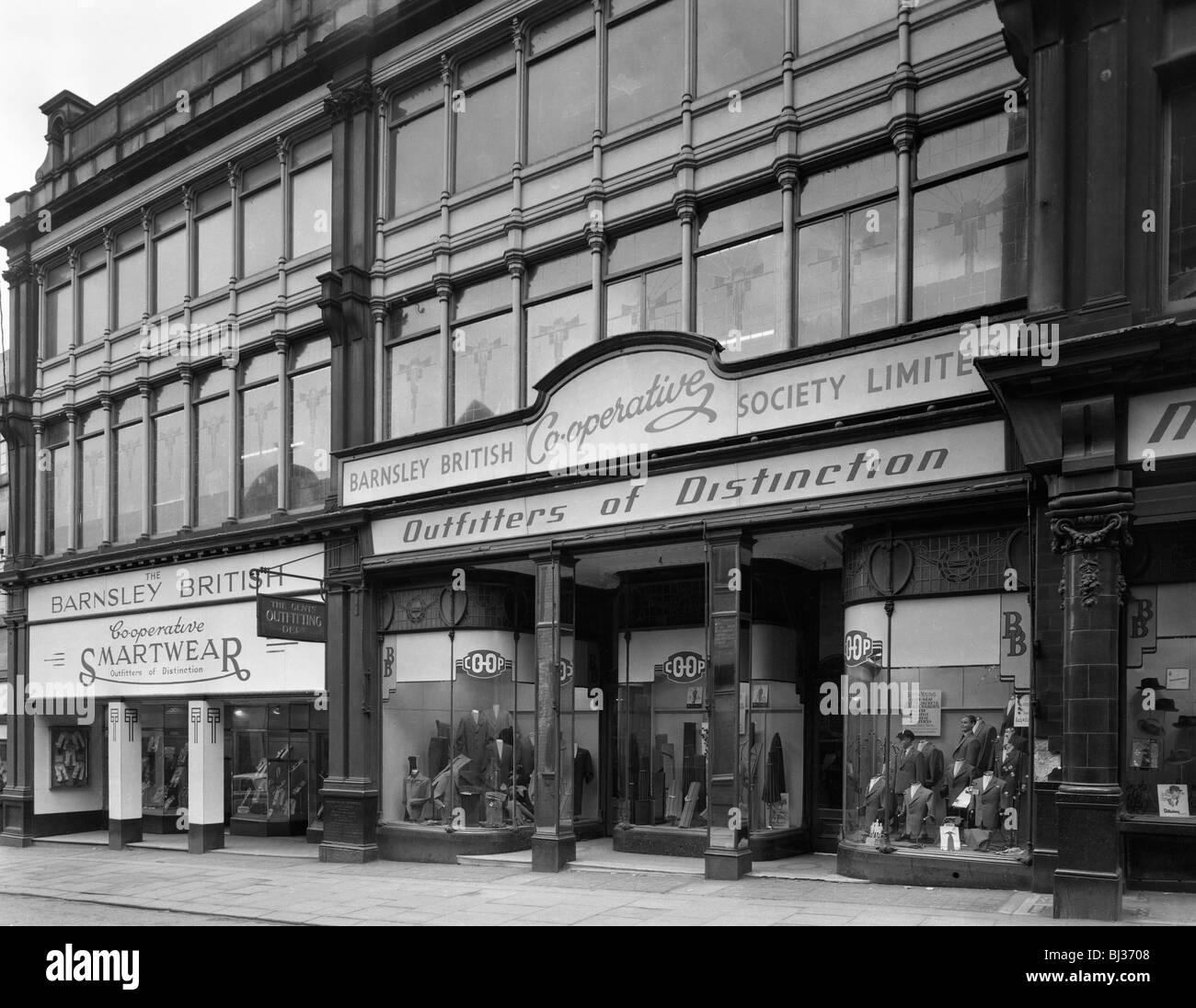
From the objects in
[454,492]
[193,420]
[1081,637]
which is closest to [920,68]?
[1081,637]

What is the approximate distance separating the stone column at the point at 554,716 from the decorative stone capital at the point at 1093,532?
755 cm

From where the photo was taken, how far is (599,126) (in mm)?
17750

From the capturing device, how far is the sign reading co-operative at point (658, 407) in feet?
45.7

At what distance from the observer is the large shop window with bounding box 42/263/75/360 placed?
2747 centimetres

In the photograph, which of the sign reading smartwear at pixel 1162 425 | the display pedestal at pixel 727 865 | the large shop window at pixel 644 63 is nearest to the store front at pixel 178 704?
the display pedestal at pixel 727 865

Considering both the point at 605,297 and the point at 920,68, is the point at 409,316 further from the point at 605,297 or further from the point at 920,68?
the point at 920,68

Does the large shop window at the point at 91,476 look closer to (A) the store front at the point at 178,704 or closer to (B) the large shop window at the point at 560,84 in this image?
(A) the store front at the point at 178,704

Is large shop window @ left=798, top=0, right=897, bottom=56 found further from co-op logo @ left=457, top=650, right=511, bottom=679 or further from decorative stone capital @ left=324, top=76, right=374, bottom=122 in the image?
co-op logo @ left=457, top=650, right=511, bottom=679

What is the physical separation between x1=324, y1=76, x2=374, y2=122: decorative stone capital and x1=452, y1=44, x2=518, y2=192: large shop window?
1833 mm

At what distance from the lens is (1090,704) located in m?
11.2

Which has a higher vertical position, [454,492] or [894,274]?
[894,274]

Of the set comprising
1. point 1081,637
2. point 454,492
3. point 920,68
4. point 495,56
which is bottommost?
point 1081,637
